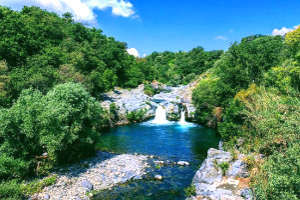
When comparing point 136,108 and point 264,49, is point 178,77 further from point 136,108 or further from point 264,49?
point 264,49

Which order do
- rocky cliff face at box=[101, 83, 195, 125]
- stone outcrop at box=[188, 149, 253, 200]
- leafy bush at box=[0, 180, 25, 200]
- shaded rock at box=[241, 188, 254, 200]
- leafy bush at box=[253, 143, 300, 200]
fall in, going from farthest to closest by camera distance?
1. rocky cliff face at box=[101, 83, 195, 125]
2. stone outcrop at box=[188, 149, 253, 200]
3. leafy bush at box=[0, 180, 25, 200]
4. shaded rock at box=[241, 188, 254, 200]
5. leafy bush at box=[253, 143, 300, 200]

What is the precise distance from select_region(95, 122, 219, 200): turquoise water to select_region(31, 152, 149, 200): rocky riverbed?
2.93 feet

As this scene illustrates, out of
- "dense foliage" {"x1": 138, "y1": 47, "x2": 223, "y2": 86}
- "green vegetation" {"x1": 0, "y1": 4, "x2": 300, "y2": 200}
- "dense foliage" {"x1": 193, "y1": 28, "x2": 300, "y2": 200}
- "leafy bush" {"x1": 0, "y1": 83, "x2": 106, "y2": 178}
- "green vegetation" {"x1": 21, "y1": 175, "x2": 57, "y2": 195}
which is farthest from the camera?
"dense foliage" {"x1": 138, "y1": 47, "x2": 223, "y2": 86}

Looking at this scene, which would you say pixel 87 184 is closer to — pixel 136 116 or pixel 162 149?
pixel 162 149

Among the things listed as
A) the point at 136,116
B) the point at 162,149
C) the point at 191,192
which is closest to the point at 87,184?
the point at 191,192

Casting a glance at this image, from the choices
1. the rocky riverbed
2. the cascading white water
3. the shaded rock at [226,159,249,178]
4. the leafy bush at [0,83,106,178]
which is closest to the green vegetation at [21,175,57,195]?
the rocky riverbed

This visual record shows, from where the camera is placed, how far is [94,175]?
1697 centimetres

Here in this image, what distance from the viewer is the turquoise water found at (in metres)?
15.2

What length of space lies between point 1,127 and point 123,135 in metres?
17.8

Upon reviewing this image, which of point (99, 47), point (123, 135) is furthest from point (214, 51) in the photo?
point (123, 135)

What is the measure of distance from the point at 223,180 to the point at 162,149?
36.7 feet

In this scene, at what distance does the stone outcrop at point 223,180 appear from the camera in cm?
1246

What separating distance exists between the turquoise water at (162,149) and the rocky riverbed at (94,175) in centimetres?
89

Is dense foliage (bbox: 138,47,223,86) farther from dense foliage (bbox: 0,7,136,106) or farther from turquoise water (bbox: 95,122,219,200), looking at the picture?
turquoise water (bbox: 95,122,219,200)
